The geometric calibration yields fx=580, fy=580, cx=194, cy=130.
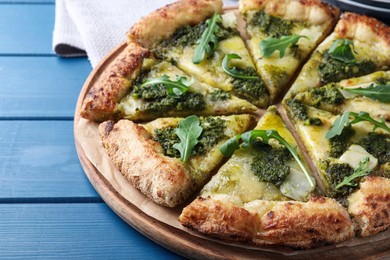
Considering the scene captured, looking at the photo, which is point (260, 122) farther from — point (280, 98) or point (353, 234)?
point (353, 234)

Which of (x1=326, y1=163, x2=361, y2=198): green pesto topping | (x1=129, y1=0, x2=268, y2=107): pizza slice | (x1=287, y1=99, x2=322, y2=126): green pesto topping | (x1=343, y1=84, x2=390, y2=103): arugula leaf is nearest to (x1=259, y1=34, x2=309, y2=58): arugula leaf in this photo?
(x1=129, y1=0, x2=268, y2=107): pizza slice

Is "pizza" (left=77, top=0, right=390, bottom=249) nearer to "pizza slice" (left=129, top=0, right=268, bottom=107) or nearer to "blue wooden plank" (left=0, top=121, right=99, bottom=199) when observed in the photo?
"pizza slice" (left=129, top=0, right=268, bottom=107)

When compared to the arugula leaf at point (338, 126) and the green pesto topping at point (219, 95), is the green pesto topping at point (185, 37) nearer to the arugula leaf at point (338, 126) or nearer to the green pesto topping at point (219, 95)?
the green pesto topping at point (219, 95)

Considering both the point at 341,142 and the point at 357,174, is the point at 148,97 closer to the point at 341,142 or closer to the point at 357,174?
the point at 341,142

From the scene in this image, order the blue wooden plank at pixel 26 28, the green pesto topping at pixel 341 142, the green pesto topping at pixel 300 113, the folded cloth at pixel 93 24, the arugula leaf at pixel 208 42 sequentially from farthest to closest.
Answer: the blue wooden plank at pixel 26 28 → the folded cloth at pixel 93 24 → the arugula leaf at pixel 208 42 → the green pesto topping at pixel 300 113 → the green pesto topping at pixel 341 142

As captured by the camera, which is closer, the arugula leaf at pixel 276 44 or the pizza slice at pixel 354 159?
the pizza slice at pixel 354 159

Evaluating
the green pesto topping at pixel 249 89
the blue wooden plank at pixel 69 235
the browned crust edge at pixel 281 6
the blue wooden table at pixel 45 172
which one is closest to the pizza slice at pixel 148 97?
the green pesto topping at pixel 249 89

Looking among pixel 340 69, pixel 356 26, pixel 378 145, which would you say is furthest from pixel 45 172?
pixel 356 26
